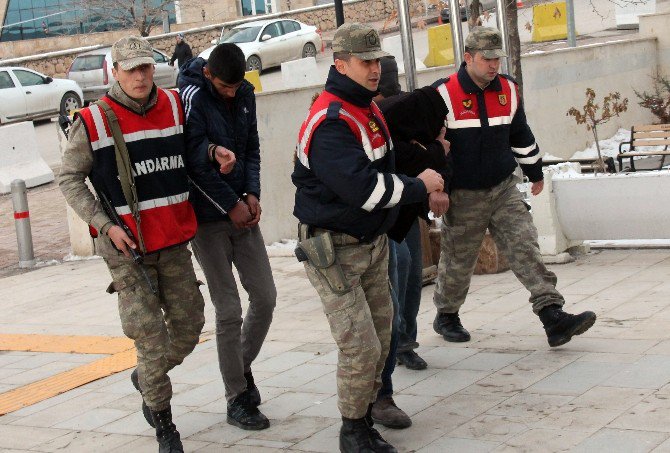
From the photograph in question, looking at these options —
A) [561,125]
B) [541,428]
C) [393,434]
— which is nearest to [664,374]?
[541,428]

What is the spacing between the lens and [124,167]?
554cm

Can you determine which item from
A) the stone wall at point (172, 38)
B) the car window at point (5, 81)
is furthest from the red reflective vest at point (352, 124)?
the stone wall at point (172, 38)

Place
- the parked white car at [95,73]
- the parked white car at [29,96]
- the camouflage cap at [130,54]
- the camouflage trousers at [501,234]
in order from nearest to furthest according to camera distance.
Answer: the camouflage cap at [130,54], the camouflage trousers at [501,234], the parked white car at [29,96], the parked white car at [95,73]

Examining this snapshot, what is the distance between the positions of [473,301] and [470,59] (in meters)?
2.44

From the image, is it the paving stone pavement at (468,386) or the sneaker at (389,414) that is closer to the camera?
the paving stone pavement at (468,386)

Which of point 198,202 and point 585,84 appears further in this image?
point 585,84

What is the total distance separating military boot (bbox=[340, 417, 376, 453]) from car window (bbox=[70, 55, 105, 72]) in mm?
25808

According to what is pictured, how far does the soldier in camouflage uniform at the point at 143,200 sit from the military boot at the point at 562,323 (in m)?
2.26

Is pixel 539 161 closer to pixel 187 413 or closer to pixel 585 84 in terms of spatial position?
pixel 187 413

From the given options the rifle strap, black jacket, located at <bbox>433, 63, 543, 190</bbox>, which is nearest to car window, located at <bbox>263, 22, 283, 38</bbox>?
black jacket, located at <bbox>433, 63, 543, 190</bbox>

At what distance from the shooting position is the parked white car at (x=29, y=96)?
85.5 ft

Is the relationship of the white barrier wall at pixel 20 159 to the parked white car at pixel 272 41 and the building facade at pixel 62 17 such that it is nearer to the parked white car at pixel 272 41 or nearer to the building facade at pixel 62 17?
the parked white car at pixel 272 41

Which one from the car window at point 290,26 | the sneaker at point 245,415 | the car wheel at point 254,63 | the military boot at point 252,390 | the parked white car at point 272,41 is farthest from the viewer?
the car window at point 290,26

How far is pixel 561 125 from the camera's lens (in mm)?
16438
